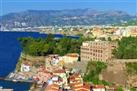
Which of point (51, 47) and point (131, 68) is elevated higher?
point (51, 47)

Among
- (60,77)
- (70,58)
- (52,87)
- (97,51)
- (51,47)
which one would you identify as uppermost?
(97,51)

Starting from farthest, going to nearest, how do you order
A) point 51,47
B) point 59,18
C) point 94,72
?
1. point 59,18
2. point 51,47
3. point 94,72

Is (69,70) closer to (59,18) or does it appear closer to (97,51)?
(97,51)

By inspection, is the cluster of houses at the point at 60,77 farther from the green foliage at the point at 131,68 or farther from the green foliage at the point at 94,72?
the green foliage at the point at 131,68

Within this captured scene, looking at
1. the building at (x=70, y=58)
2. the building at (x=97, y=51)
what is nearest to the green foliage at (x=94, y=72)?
the building at (x=97, y=51)

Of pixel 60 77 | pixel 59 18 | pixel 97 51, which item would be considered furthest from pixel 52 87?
pixel 59 18

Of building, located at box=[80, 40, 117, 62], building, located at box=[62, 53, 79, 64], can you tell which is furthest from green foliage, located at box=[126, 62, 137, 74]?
building, located at box=[62, 53, 79, 64]

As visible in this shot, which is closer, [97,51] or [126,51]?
[126,51]

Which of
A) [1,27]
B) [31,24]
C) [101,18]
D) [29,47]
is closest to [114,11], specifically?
[101,18]

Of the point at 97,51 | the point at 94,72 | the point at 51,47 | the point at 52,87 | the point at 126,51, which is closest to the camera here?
the point at 52,87
